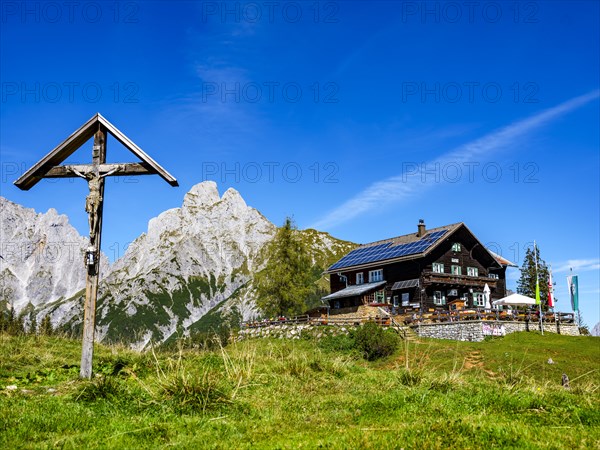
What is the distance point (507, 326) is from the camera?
41.1 meters

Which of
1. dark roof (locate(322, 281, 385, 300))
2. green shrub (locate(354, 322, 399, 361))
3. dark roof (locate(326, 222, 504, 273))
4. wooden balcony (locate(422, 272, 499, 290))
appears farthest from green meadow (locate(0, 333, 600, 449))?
dark roof (locate(322, 281, 385, 300))

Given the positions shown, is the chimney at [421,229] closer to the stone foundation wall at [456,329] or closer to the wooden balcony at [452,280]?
the wooden balcony at [452,280]

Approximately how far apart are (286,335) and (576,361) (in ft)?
75.8

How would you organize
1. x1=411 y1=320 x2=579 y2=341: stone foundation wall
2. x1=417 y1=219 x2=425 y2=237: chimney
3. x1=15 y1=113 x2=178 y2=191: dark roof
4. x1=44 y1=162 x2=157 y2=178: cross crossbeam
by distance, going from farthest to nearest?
1. x1=417 y1=219 x2=425 y2=237: chimney
2. x1=411 y1=320 x2=579 y2=341: stone foundation wall
3. x1=44 y1=162 x2=157 y2=178: cross crossbeam
4. x1=15 y1=113 x2=178 y2=191: dark roof

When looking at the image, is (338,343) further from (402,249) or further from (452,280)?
(452,280)

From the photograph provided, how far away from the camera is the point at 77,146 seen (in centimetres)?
1281

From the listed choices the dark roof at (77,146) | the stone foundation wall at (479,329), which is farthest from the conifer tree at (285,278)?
the dark roof at (77,146)

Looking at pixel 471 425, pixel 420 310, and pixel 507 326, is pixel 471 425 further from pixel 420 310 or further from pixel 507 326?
pixel 420 310

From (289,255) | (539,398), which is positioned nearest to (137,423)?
(539,398)

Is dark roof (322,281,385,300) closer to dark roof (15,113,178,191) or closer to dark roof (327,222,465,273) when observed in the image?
dark roof (327,222,465,273)

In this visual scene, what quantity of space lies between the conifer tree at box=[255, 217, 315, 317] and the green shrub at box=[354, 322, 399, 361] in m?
25.6

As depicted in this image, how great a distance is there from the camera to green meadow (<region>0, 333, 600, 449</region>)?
21.9 feet

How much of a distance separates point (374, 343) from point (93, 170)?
2644 centimetres

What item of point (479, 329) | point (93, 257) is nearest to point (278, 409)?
point (93, 257)
